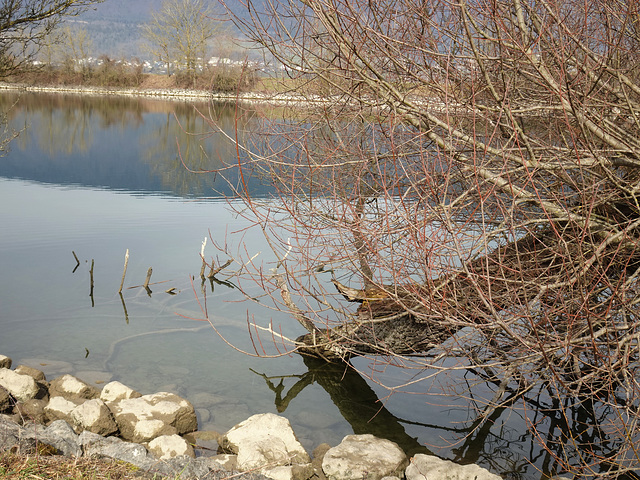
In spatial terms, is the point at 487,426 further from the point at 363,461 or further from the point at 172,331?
the point at 172,331

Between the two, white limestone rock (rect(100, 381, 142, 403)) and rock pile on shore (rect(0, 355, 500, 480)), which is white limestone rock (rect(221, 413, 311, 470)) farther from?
white limestone rock (rect(100, 381, 142, 403))

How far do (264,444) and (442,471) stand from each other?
5.55 feet

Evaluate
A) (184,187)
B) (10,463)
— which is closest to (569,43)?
(10,463)

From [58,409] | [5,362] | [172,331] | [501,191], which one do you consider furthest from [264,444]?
[172,331]

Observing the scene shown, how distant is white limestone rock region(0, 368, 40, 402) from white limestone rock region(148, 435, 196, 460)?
185 cm

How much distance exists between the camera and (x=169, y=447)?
6.21 m

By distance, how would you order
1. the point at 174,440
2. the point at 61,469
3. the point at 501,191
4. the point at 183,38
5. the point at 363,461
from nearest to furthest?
1. the point at 61,469
2. the point at 363,461
3. the point at 501,191
4. the point at 174,440
5. the point at 183,38

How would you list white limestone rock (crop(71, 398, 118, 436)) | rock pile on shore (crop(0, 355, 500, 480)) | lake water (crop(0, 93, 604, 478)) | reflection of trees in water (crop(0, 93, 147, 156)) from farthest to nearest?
reflection of trees in water (crop(0, 93, 147, 156)) < lake water (crop(0, 93, 604, 478)) < white limestone rock (crop(71, 398, 118, 436)) < rock pile on shore (crop(0, 355, 500, 480))

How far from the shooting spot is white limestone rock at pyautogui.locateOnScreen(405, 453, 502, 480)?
575 cm

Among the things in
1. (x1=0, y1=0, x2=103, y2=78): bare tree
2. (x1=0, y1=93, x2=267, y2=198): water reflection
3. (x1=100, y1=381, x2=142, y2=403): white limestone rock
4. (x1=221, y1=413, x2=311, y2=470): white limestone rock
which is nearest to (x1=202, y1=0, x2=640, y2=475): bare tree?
(x1=221, y1=413, x2=311, y2=470): white limestone rock

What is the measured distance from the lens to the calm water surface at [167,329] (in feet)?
25.1

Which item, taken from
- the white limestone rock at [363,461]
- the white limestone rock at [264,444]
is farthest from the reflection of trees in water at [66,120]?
the white limestone rock at [363,461]

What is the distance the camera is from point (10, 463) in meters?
4.12

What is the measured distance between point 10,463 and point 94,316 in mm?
6830
